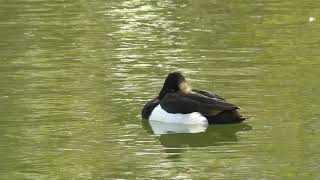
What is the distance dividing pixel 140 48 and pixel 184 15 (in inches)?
202

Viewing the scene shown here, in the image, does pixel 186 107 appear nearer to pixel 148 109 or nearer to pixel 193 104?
pixel 193 104

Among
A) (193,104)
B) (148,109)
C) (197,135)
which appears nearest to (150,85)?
(148,109)

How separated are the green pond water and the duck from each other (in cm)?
17

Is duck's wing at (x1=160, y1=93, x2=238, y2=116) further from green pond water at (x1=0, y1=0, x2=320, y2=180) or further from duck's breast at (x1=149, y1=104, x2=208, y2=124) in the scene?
green pond water at (x1=0, y1=0, x2=320, y2=180)

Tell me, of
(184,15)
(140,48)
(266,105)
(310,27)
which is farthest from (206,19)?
(266,105)

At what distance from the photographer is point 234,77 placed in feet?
55.3

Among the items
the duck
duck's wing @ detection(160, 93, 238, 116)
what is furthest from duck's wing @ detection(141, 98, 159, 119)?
duck's wing @ detection(160, 93, 238, 116)

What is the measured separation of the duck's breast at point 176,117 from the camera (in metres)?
14.5

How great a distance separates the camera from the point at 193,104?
14.5 m

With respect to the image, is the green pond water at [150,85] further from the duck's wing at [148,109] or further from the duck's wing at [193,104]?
the duck's wing at [193,104]

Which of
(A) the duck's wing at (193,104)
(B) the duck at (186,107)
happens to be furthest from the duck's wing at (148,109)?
(A) the duck's wing at (193,104)

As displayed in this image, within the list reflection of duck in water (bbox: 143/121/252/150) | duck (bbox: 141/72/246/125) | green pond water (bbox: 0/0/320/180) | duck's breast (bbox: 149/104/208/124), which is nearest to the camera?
green pond water (bbox: 0/0/320/180)

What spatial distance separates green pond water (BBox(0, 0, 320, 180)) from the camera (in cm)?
1248

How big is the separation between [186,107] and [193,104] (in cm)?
11
